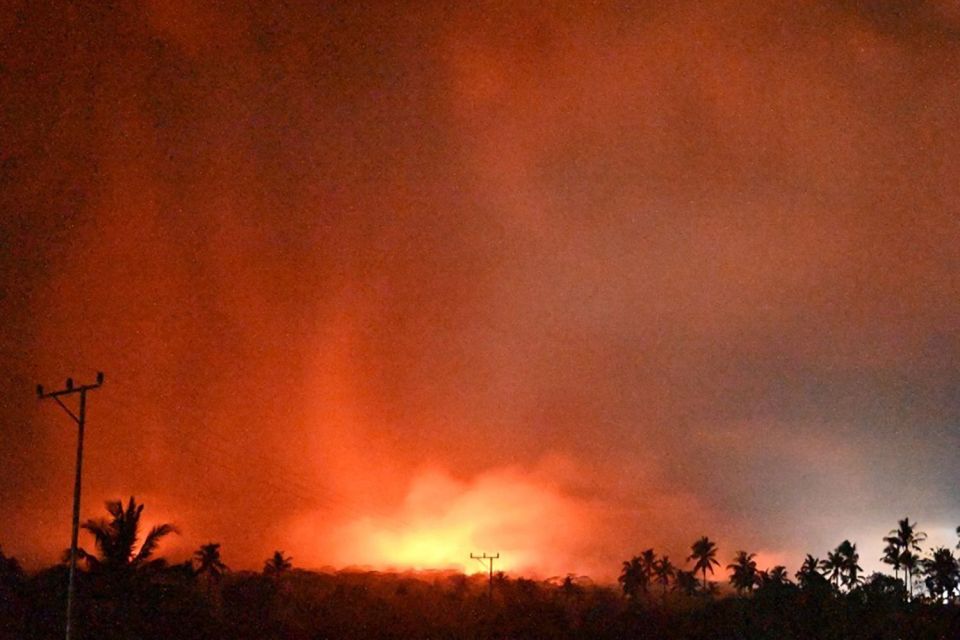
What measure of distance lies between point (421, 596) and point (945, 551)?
60.6m

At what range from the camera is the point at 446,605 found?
108 metres

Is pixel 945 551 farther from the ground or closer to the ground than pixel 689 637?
farther from the ground

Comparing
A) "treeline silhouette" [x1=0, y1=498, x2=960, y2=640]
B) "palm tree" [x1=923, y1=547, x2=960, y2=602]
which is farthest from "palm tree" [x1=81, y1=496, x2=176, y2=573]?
"palm tree" [x1=923, y1=547, x2=960, y2=602]

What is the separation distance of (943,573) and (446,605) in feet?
175

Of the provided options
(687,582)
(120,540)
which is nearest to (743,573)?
(687,582)

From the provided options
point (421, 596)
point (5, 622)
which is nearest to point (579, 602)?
point (421, 596)

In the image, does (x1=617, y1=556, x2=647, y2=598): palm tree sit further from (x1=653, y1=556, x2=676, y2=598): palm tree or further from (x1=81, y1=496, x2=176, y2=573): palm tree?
(x1=81, y1=496, x2=176, y2=573): palm tree

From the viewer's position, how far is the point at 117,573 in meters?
42.6

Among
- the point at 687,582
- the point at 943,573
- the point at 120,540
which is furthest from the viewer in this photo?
the point at 687,582

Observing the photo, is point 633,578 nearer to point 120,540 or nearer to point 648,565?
point 648,565

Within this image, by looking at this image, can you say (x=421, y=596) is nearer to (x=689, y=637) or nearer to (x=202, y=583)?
(x=202, y=583)

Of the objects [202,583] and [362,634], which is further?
[202,583]

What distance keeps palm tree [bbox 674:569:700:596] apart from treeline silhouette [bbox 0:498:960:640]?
0.70ft

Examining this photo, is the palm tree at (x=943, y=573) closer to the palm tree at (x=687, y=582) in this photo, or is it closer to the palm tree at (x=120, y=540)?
the palm tree at (x=687, y=582)
